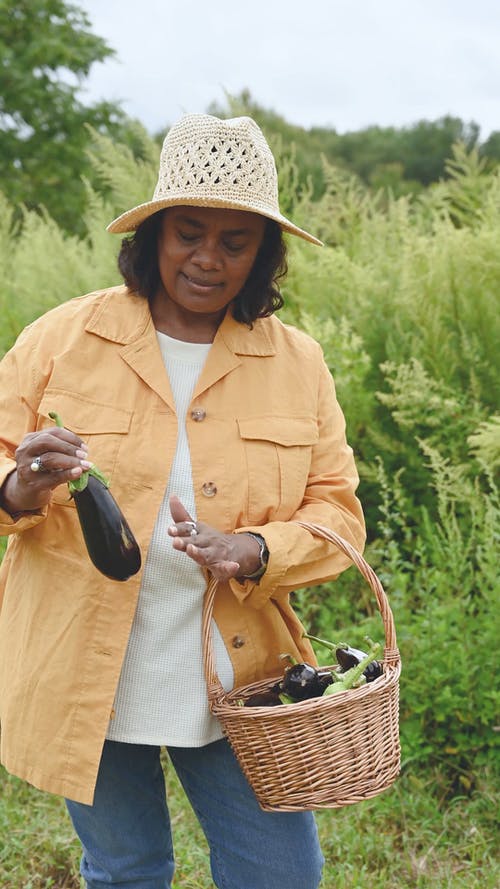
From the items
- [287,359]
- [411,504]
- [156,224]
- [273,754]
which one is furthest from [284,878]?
[411,504]

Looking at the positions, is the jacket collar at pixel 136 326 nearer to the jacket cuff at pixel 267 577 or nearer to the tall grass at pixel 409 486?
the jacket cuff at pixel 267 577

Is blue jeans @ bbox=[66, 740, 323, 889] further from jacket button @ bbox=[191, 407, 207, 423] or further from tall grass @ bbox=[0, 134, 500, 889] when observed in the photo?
tall grass @ bbox=[0, 134, 500, 889]

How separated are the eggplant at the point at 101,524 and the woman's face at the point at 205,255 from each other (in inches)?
18.1

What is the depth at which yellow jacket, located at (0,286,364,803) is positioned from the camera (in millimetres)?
2252

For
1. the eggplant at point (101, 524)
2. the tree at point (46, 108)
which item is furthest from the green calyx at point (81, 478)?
the tree at point (46, 108)

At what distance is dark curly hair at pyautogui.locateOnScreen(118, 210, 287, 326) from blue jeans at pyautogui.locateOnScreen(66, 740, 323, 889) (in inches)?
42.3

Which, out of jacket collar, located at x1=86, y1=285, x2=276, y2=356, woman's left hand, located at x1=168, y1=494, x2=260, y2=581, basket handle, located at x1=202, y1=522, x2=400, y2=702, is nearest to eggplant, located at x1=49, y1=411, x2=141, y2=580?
woman's left hand, located at x1=168, y1=494, x2=260, y2=581

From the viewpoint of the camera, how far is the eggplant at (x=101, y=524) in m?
2.08

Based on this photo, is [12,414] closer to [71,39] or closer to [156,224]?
[156,224]

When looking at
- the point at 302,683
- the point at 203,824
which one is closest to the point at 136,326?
the point at 302,683

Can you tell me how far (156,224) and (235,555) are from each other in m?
0.90

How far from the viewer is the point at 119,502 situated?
2283 mm

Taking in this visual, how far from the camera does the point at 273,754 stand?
213cm

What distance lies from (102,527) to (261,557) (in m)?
0.36
